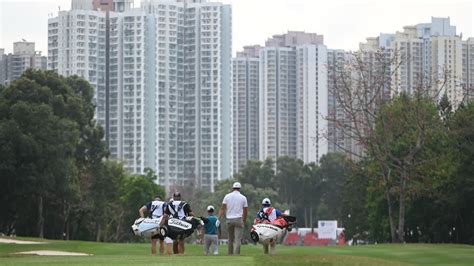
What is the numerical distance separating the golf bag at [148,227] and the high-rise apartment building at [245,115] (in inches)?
6316

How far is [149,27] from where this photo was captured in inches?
6471

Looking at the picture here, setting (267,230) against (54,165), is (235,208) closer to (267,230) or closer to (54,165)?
(267,230)

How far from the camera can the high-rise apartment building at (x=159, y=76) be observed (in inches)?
6245

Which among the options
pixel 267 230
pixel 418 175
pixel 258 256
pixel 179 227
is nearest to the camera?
pixel 258 256

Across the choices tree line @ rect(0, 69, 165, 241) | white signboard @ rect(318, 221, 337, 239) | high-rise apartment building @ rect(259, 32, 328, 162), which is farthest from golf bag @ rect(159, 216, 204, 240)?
high-rise apartment building @ rect(259, 32, 328, 162)

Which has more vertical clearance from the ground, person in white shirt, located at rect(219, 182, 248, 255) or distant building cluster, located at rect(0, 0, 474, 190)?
distant building cluster, located at rect(0, 0, 474, 190)

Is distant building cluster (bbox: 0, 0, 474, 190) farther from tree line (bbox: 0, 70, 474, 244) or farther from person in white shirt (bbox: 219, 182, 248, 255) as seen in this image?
person in white shirt (bbox: 219, 182, 248, 255)

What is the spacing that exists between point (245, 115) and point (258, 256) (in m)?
169

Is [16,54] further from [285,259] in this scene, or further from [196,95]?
[285,259]

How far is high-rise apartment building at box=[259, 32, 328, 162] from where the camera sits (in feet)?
621

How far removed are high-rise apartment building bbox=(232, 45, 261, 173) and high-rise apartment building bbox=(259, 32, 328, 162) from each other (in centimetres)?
205

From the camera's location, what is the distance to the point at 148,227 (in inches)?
1275

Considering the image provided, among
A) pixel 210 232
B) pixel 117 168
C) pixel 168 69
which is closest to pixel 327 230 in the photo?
pixel 117 168

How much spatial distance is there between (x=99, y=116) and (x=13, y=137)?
87.0 metres
